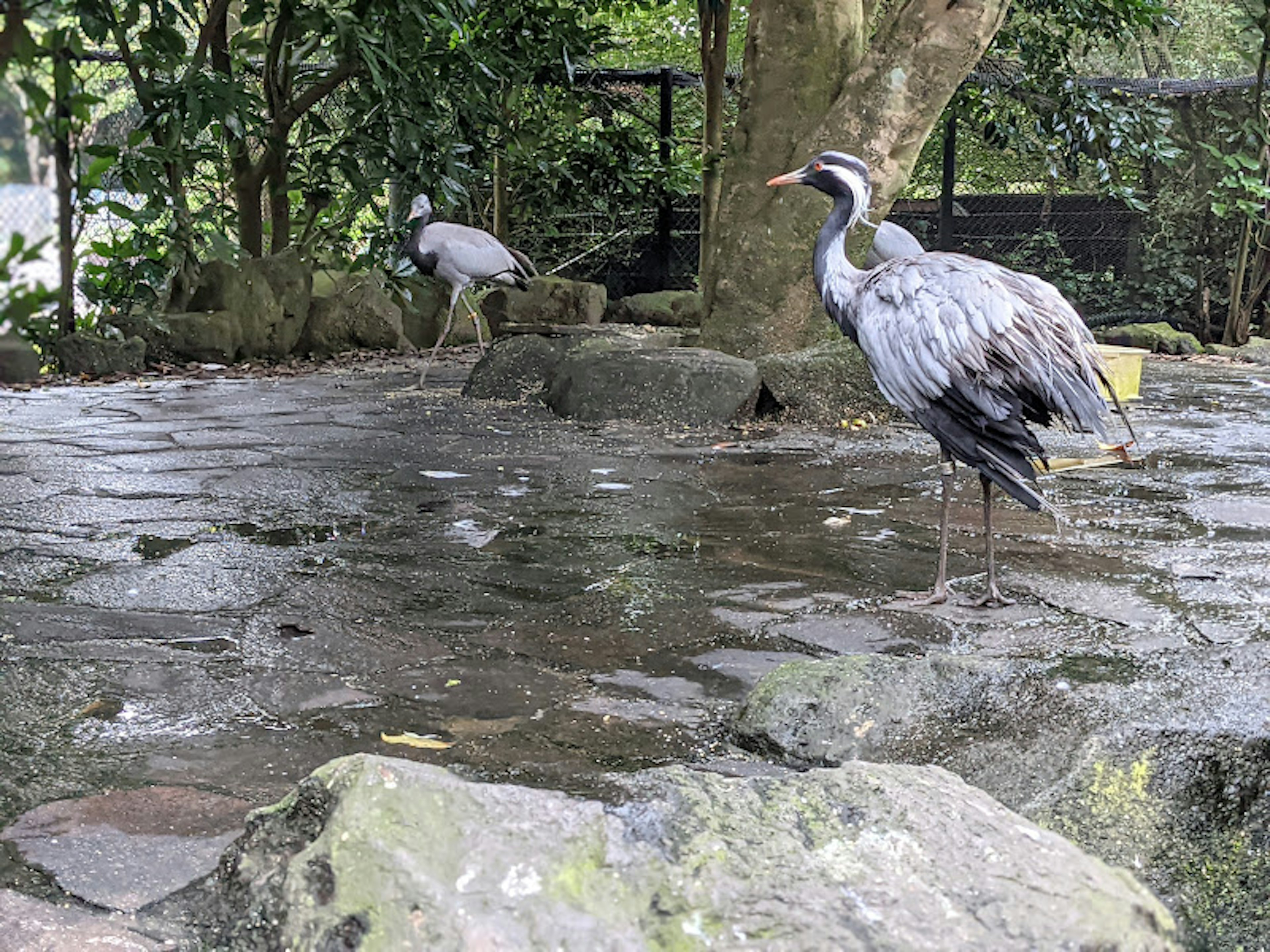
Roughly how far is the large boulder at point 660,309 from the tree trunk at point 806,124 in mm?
4465

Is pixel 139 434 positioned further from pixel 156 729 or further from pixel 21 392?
pixel 156 729

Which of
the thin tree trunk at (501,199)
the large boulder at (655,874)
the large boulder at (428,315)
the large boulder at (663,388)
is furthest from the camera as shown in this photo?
the thin tree trunk at (501,199)

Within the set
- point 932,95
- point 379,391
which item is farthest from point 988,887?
point 379,391

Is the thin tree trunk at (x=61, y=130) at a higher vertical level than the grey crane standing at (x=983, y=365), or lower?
higher

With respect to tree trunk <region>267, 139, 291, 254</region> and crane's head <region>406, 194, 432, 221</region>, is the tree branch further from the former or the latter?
crane's head <region>406, 194, 432, 221</region>

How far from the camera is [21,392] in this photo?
788 centimetres

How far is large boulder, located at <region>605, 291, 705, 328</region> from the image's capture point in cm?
1249

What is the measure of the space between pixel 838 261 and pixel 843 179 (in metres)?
0.36

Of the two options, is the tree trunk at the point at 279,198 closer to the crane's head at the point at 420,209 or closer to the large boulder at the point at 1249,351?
the crane's head at the point at 420,209

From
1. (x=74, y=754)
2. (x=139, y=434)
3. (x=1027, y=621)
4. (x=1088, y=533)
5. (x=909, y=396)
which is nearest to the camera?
(x=74, y=754)

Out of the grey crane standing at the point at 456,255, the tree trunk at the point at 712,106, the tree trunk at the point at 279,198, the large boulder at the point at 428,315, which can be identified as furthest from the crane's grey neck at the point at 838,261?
the large boulder at the point at 428,315

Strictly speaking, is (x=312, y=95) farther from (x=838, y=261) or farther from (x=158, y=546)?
(x=838, y=261)

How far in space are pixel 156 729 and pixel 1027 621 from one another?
2.07m

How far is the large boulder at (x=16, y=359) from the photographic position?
0.88 m
